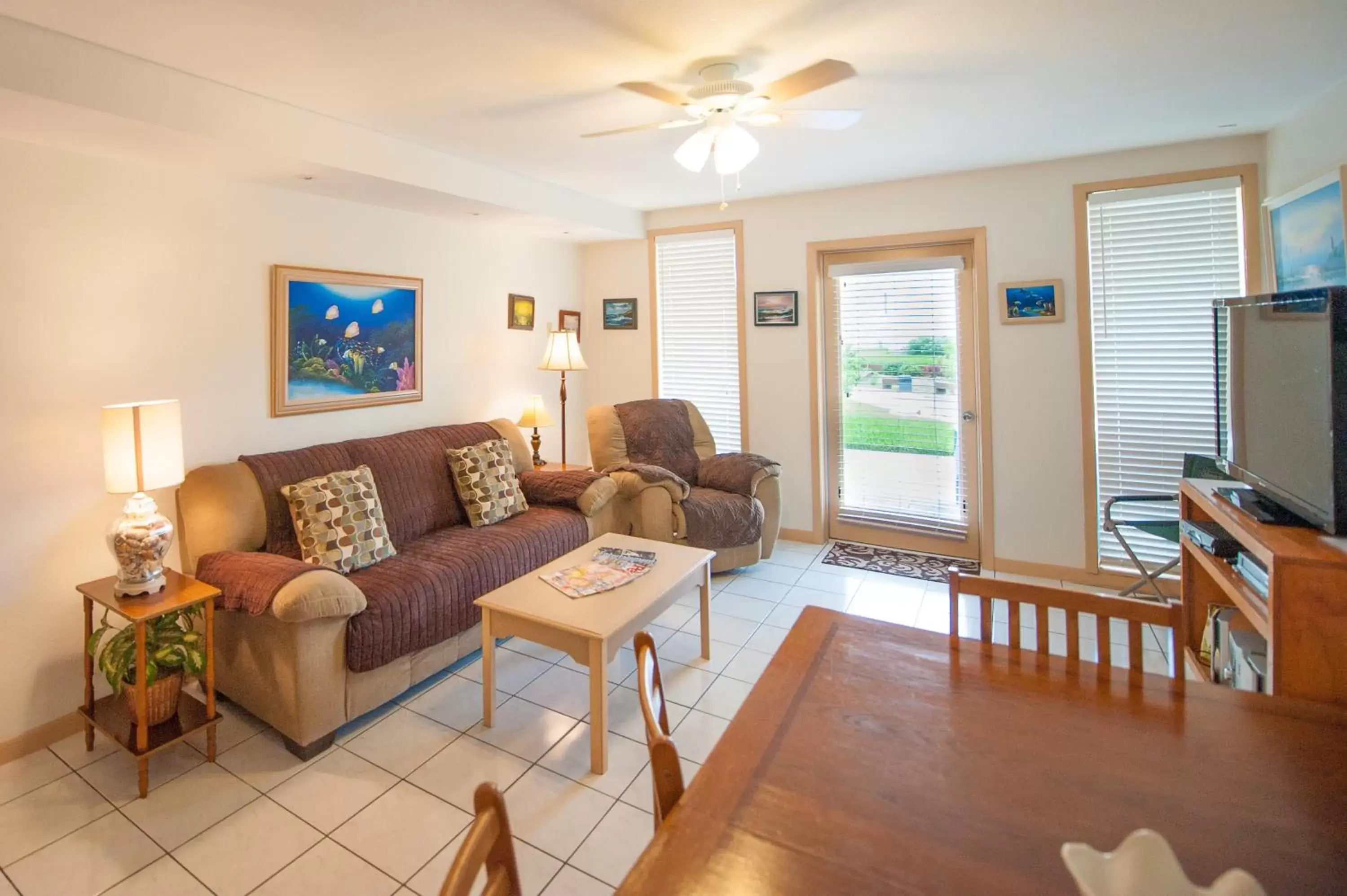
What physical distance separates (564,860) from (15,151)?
10.0ft

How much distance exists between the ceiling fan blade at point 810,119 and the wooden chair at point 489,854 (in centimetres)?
233

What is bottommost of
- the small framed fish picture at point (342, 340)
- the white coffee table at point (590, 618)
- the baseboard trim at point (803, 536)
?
the baseboard trim at point (803, 536)

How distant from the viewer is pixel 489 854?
0.74 metres

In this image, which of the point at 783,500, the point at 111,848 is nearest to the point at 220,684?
the point at 111,848

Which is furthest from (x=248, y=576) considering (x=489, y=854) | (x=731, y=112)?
(x=731, y=112)

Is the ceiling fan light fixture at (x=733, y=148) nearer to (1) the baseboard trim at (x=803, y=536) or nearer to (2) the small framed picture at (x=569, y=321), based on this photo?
(2) the small framed picture at (x=569, y=321)

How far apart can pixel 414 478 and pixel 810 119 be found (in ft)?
8.50

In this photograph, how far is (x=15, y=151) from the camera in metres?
2.22

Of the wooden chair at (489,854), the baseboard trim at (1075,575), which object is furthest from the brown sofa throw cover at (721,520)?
the wooden chair at (489,854)

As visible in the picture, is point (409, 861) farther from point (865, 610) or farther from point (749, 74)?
point (749, 74)

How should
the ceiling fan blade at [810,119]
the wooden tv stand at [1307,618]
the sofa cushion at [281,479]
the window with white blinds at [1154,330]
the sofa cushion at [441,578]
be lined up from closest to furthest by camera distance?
the wooden tv stand at [1307,618], the ceiling fan blade at [810,119], the sofa cushion at [441,578], the sofa cushion at [281,479], the window with white blinds at [1154,330]

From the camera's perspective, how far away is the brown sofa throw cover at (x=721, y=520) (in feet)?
12.5

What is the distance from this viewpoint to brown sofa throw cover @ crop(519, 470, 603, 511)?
368 cm

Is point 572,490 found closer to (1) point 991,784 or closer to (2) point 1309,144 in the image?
(1) point 991,784
